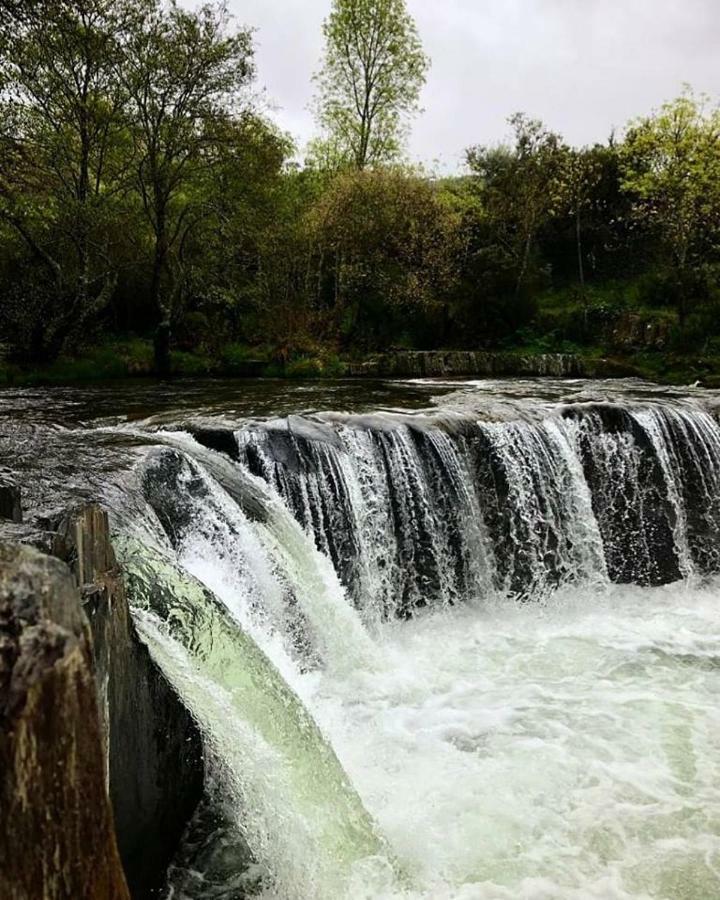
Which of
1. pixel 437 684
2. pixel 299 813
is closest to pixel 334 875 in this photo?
pixel 299 813

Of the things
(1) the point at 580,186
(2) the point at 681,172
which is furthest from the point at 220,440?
(1) the point at 580,186

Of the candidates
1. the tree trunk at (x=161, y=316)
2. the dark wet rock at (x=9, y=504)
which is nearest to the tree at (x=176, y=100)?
the tree trunk at (x=161, y=316)

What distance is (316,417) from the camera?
26.8ft

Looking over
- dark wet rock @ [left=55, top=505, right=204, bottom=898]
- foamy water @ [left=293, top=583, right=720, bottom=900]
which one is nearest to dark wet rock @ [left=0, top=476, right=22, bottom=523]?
dark wet rock @ [left=55, top=505, right=204, bottom=898]

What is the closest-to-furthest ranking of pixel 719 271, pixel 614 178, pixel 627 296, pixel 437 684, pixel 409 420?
pixel 437 684 → pixel 409 420 → pixel 719 271 → pixel 627 296 → pixel 614 178

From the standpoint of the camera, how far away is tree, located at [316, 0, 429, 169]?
22.4m

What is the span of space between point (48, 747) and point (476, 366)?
15.0m

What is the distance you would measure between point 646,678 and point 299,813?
370 cm

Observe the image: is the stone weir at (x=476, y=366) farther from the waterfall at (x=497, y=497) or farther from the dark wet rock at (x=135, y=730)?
the dark wet rock at (x=135, y=730)

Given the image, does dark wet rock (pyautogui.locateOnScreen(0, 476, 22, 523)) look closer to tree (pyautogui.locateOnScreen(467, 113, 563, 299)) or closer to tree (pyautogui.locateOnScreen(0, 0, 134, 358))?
tree (pyautogui.locateOnScreen(0, 0, 134, 358))

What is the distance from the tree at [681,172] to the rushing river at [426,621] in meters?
9.08

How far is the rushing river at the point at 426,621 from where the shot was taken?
3572mm

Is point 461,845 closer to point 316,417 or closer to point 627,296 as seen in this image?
point 316,417

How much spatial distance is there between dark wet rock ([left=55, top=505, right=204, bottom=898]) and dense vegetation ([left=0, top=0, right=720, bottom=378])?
9.31 meters
